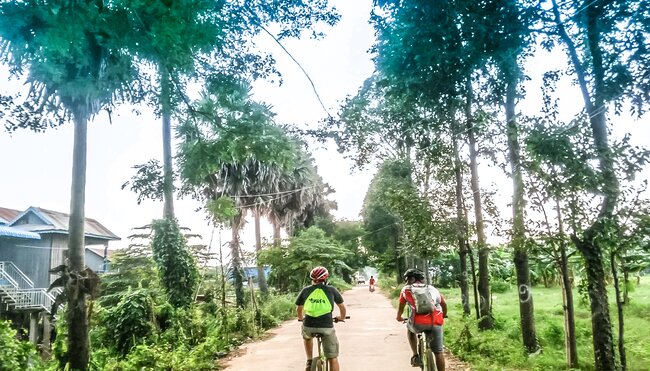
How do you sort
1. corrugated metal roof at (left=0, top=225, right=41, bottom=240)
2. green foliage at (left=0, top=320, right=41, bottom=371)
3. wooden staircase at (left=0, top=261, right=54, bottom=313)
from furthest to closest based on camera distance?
corrugated metal roof at (left=0, top=225, right=41, bottom=240)
wooden staircase at (left=0, top=261, right=54, bottom=313)
green foliage at (left=0, top=320, right=41, bottom=371)

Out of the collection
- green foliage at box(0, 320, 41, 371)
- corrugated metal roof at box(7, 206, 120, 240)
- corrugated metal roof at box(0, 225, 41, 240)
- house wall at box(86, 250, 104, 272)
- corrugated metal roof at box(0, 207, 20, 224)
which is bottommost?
green foliage at box(0, 320, 41, 371)

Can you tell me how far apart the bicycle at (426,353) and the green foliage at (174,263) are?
10070 millimetres

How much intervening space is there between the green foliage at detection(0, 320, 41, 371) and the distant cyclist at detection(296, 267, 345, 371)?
3550 mm

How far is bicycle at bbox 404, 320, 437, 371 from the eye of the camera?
6.21 meters

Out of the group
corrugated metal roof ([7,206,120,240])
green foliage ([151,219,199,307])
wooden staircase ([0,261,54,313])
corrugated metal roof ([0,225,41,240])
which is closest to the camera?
green foliage ([151,219,199,307])

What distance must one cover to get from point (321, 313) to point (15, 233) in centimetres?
1926

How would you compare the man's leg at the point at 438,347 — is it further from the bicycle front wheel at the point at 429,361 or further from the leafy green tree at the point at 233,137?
the leafy green tree at the point at 233,137

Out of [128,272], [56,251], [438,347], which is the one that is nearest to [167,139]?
[128,272]

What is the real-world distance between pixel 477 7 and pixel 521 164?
104 inches

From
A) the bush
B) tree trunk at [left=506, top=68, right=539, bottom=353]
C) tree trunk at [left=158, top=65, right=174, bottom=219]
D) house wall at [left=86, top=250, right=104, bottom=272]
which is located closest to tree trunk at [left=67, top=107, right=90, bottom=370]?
tree trunk at [left=158, top=65, right=174, bottom=219]

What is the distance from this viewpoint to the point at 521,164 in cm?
735

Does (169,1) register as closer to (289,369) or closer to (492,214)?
(289,369)

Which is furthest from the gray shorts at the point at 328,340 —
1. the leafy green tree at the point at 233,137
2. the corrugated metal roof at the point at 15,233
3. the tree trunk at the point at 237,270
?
the corrugated metal roof at the point at 15,233

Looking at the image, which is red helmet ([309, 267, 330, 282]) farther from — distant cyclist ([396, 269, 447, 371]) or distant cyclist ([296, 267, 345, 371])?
distant cyclist ([396, 269, 447, 371])
